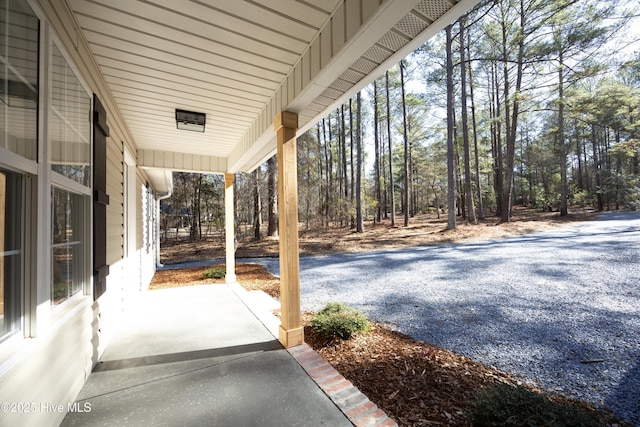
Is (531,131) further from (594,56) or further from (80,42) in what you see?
(80,42)

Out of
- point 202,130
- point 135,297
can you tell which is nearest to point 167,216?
point 135,297

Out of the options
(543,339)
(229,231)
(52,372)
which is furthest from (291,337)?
(229,231)

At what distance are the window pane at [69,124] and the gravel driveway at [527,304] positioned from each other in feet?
10.6

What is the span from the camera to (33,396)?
1.35 m

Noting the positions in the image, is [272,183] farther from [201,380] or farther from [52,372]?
[52,372]

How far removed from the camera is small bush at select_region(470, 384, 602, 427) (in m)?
1.41

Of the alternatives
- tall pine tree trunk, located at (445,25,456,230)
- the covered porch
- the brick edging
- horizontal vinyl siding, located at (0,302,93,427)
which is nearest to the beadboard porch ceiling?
the covered porch

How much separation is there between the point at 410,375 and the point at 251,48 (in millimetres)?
2906

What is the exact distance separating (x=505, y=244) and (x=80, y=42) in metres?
10.3

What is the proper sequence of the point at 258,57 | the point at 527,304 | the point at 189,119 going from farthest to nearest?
the point at 527,304
the point at 189,119
the point at 258,57

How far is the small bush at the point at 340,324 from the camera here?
109 inches

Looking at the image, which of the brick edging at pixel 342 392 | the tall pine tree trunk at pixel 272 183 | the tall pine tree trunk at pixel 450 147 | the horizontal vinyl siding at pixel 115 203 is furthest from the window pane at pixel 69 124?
the tall pine tree trunk at pixel 450 147

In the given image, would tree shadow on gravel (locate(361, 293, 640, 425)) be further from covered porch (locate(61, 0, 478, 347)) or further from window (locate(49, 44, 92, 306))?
window (locate(49, 44, 92, 306))

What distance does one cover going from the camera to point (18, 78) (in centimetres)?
128
